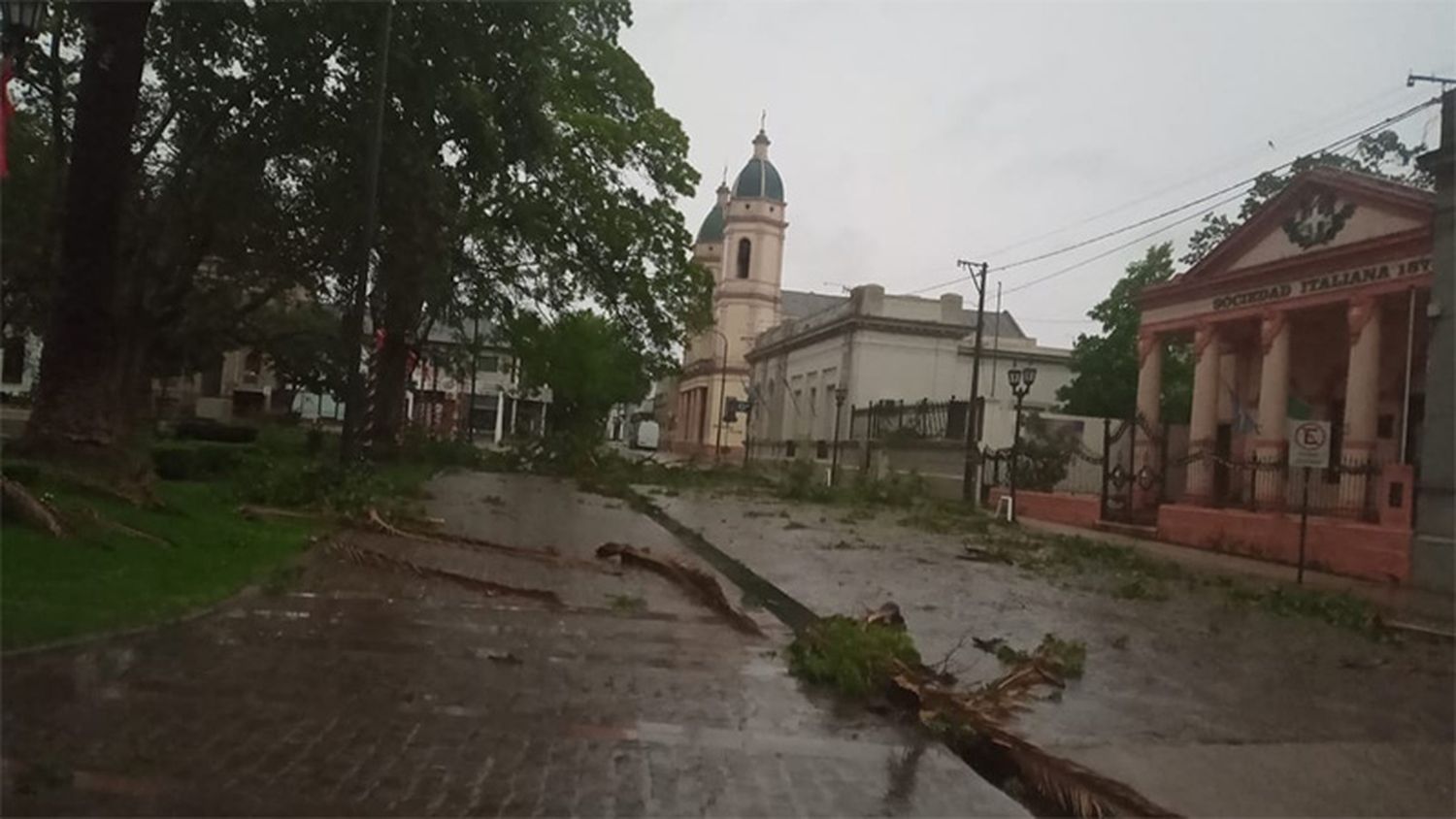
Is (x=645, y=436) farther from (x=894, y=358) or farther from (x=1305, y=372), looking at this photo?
(x=1305, y=372)

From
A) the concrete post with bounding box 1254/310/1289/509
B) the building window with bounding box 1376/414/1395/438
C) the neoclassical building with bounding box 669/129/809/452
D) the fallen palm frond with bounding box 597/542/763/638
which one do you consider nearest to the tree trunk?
the fallen palm frond with bounding box 597/542/763/638

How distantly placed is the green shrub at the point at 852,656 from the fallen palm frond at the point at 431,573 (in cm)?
261

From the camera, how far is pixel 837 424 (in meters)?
48.3

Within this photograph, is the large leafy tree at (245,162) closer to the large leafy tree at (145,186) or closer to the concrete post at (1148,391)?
the large leafy tree at (145,186)

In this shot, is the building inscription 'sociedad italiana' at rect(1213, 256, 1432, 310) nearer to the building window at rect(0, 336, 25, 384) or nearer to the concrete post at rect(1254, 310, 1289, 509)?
the concrete post at rect(1254, 310, 1289, 509)

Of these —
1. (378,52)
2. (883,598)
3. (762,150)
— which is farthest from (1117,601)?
(762,150)

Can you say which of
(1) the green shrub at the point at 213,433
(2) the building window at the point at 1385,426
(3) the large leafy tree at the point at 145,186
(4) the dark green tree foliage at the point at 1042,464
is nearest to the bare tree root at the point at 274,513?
(3) the large leafy tree at the point at 145,186

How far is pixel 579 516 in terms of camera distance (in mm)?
19953

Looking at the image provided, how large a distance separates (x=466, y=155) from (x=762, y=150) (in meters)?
59.8

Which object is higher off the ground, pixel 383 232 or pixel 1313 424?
pixel 383 232

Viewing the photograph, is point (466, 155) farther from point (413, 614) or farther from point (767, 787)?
point (767, 787)

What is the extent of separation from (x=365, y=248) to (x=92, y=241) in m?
4.09

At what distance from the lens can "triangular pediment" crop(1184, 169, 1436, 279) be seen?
71.3 ft

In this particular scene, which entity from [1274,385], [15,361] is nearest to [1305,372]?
[1274,385]
